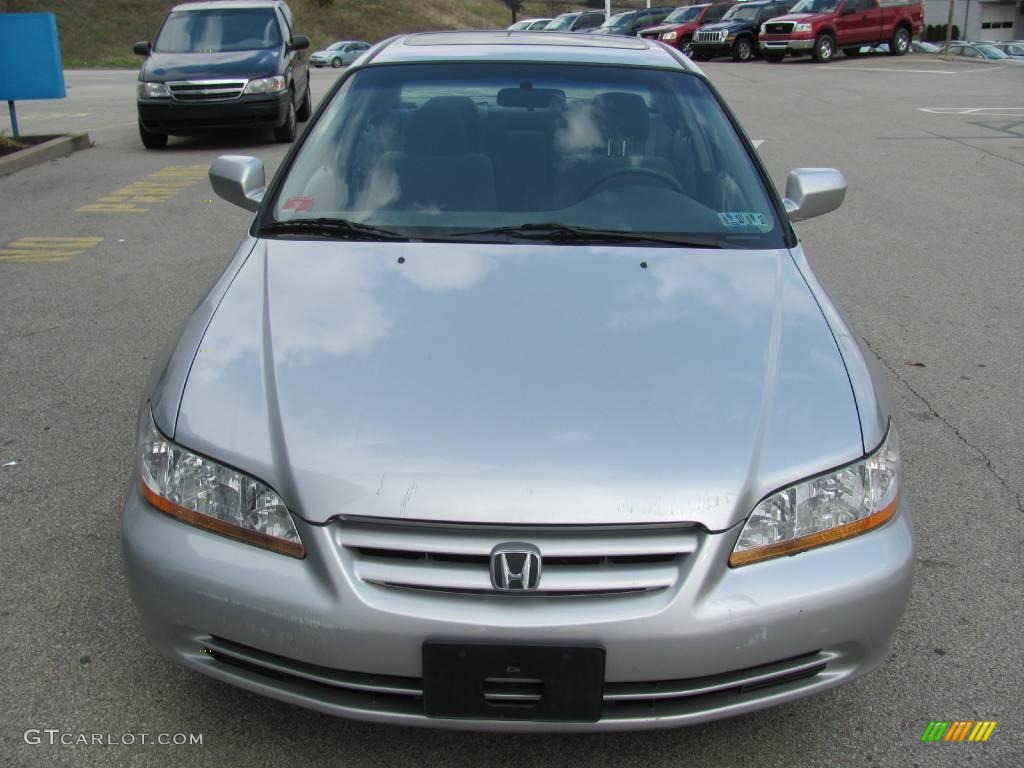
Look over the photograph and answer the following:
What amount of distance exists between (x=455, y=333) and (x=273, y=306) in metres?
0.55

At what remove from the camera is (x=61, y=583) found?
10.6 ft

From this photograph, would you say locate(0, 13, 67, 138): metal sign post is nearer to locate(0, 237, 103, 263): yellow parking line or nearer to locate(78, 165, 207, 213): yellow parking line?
locate(78, 165, 207, 213): yellow parking line

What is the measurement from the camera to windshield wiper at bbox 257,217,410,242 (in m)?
3.30

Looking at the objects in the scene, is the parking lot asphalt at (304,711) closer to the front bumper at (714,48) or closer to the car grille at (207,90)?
the car grille at (207,90)

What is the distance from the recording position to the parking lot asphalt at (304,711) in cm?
256

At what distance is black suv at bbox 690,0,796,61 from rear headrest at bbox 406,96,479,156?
28.9 meters

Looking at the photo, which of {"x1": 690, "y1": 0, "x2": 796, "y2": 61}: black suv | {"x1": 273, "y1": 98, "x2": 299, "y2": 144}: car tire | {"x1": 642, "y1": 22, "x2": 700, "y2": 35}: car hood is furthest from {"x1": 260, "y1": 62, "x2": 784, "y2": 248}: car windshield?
{"x1": 642, "y1": 22, "x2": 700, "y2": 35}: car hood

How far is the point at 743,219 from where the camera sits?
3443mm

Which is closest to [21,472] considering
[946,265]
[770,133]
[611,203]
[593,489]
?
[611,203]

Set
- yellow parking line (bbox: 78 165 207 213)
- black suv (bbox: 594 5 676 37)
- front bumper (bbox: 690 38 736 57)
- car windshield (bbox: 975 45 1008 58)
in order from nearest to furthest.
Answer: yellow parking line (bbox: 78 165 207 213) → car windshield (bbox: 975 45 1008 58) → front bumper (bbox: 690 38 736 57) → black suv (bbox: 594 5 676 37)

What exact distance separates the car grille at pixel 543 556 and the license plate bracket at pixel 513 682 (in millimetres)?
121

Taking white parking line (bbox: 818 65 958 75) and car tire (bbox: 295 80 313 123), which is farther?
white parking line (bbox: 818 65 958 75)

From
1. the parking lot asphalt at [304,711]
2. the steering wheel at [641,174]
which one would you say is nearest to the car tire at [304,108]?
the parking lot asphalt at [304,711]

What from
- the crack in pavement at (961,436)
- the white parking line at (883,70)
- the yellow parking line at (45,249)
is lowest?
the white parking line at (883,70)
